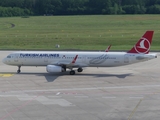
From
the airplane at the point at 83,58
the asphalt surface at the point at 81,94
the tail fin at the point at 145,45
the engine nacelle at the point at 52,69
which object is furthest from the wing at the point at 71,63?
the tail fin at the point at 145,45

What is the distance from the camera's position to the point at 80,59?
56.5 meters

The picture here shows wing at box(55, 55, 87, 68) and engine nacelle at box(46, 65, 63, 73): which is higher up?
wing at box(55, 55, 87, 68)

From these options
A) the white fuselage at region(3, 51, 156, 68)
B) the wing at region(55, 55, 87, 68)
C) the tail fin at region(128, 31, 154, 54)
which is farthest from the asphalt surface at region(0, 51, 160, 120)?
the tail fin at region(128, 31, 154, 54)

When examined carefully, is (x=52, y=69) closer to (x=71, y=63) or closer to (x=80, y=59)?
(x=71, y=63)

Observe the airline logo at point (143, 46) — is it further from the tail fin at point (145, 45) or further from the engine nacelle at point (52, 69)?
the engine nacelle at point (52, 69)

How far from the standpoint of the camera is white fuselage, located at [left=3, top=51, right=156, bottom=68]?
182 feet

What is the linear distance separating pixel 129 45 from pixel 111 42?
5.75 meters

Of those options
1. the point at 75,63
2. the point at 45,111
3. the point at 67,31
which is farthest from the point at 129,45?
the point at 45,111

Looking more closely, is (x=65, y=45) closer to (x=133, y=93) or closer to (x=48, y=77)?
(x=48, y=77)

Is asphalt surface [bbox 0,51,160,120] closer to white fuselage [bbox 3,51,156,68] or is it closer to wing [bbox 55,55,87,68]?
Result: wing [bbox 55,55,87,68]

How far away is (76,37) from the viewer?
356 feet

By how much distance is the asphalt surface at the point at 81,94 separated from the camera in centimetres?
3488

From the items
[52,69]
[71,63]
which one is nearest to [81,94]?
[52,69]

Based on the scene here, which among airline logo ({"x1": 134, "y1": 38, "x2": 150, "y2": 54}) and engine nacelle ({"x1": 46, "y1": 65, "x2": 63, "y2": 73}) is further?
airline logo ({"x1": 134, "y1": 38, "x2": 150, "y2": 54})
